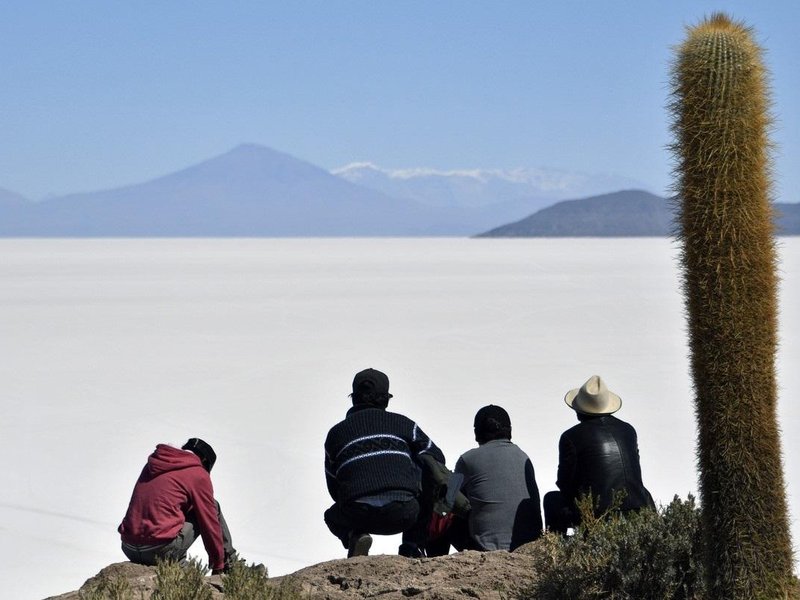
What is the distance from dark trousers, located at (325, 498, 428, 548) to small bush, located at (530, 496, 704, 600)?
1.33 m

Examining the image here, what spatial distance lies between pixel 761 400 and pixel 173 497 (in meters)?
2.77

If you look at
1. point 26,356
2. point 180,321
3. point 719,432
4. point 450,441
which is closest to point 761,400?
point 719,432

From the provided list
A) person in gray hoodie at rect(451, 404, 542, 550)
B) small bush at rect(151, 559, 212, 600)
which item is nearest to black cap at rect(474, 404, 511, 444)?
person in gray hoodie at rect(451, 404, 542, 550)

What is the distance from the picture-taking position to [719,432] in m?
4.64

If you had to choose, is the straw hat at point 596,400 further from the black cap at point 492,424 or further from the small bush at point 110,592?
the small bush at point 110,592

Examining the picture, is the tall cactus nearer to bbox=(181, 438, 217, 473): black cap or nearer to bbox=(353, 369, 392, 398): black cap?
bbox=(353, 369, 392, 398): black cap

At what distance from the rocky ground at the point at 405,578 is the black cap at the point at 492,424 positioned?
0.77m

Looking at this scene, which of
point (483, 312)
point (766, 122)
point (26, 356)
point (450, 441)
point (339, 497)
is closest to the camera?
point (766, 122)

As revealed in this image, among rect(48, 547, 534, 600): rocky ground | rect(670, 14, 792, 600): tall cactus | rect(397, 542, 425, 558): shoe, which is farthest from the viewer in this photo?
rect(397, 542, 425, 558): shoe

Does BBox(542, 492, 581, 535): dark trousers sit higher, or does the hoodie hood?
the hoodie hood

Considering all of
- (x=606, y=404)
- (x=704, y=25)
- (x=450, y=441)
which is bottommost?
(x=450, y=441)

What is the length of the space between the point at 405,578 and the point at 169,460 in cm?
128

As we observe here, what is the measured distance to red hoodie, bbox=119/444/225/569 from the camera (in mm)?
5820

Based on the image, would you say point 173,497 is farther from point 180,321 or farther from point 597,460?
point 180,321
